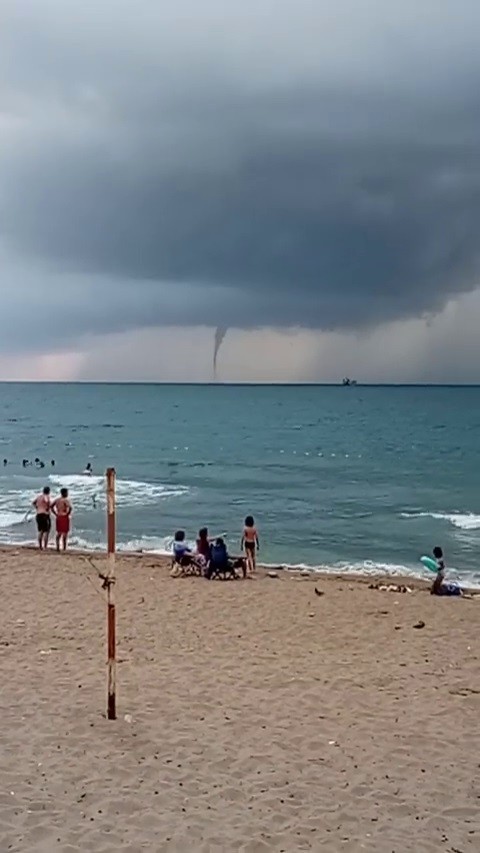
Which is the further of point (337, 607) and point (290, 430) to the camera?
point (290, 430)

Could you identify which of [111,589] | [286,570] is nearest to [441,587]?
[286,570]

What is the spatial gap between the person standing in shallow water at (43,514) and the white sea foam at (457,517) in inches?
601

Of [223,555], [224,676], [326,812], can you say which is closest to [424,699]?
[224,676]

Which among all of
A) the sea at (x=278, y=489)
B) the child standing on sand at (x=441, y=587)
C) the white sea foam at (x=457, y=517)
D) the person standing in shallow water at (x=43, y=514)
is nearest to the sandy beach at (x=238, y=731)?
the child standing on sand at (x=441, y=587)

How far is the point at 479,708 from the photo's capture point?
359 inches

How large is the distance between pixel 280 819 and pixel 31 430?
8591cm

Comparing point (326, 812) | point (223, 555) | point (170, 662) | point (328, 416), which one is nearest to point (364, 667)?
point (170, 662)

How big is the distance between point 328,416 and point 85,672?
118025 millimetres

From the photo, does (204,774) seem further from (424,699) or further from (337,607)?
(337,607)

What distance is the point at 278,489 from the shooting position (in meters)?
41.4

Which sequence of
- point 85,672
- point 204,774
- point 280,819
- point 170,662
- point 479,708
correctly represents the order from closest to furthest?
point 280,819, point 204,774, point 479,708, point 85,672, point 170,662

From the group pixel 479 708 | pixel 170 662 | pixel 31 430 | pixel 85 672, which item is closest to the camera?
pixel 479 708

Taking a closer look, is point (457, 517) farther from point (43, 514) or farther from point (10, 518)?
point (43, 514)

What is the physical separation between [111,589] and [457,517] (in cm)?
2652
